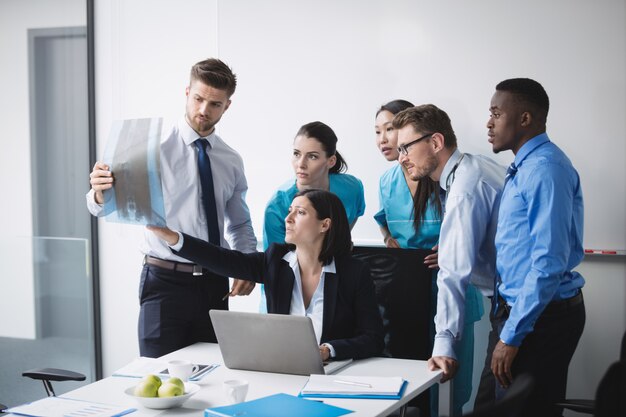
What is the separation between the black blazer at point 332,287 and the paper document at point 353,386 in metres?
0.37

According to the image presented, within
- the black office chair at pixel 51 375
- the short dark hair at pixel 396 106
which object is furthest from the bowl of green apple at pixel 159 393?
the short dark hair at pixel 396 106

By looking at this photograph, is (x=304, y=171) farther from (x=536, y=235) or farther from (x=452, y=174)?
(x=536, y=235)

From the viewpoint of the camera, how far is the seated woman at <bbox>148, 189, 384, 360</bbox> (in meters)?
2.76

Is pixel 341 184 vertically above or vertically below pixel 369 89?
below

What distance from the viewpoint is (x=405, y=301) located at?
2.98m

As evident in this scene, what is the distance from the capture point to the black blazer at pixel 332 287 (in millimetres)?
2762

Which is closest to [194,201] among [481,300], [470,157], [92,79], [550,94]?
[470,157]

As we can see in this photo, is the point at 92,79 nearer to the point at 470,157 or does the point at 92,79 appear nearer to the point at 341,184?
the point at 341,184

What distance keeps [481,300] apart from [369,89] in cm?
133

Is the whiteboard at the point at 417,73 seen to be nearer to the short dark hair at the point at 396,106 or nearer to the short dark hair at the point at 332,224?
A: the short dark hair at the point at 396,106

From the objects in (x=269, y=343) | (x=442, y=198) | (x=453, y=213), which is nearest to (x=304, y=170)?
(x=442, y=198)

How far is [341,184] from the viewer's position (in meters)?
3.85

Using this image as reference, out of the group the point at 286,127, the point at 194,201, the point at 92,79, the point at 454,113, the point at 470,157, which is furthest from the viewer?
the point at 92,79

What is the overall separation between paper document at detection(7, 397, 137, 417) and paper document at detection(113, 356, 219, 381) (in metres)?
0.29
